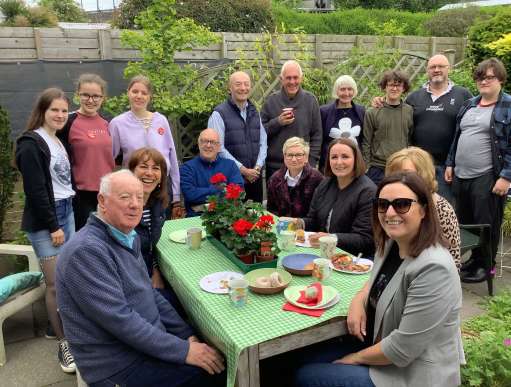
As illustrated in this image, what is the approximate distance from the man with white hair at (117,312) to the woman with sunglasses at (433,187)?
4.23 ft

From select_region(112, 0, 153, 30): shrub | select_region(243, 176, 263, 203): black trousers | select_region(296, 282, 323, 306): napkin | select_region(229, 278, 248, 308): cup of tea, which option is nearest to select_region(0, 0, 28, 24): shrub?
select_region(112, 0, 153, 30): shrub

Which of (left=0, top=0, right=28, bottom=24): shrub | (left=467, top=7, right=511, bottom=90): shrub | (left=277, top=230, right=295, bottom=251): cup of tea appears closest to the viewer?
(left=277, top=230, right=295, bottom=251): cup of tea

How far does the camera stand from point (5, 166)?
3.69 meters

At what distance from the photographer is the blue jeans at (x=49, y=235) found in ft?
8.46

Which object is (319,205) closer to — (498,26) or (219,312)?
(219,312)

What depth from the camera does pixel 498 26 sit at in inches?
211

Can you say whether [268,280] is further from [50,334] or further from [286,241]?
[50,334]

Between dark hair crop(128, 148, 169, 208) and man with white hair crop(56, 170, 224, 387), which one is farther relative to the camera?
dark hair crop(128, 148, 169, 208)

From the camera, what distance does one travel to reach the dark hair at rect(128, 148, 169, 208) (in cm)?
260

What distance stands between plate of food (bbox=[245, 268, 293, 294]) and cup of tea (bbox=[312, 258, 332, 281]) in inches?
4.9

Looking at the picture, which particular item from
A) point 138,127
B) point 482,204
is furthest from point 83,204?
point 482,204

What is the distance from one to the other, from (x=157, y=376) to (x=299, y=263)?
830 millimetres

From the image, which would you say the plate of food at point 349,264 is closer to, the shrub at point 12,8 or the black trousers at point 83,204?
the black trousers at point 83,204

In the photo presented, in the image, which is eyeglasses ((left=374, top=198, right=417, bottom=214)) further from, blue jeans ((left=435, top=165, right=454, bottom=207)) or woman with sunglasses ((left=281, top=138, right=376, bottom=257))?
blue jeans ((left=435, top=165, right=454, bottom=207))
